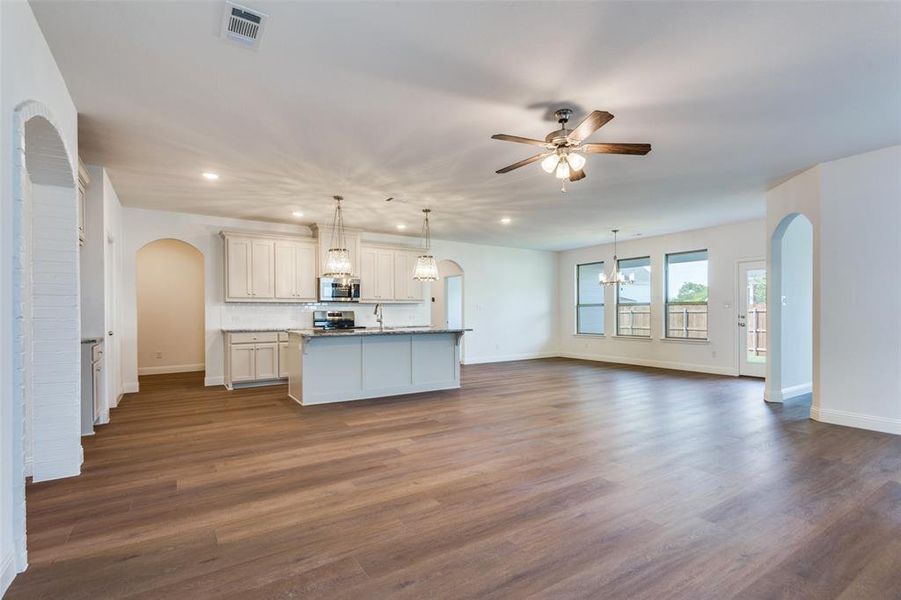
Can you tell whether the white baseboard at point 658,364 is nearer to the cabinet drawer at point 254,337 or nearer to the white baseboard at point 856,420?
the white baseboard at point 856,420

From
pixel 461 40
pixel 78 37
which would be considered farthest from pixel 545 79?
pixel 78 37

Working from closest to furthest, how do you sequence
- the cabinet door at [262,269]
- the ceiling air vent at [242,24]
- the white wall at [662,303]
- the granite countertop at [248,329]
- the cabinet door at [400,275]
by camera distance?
the ceiling air vent at [242,24] < the granite countertop at [248,329] < the cabinet door at [262,269] < the white wall at [662,303] < the cabinet door at [400,275]

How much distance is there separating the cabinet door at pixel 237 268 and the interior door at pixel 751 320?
826 centimetres

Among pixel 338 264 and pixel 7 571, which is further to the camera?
pixel 338 264

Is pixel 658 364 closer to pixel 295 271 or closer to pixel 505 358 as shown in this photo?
pixel 505 358

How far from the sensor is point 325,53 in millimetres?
2535

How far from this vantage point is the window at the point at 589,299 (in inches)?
399

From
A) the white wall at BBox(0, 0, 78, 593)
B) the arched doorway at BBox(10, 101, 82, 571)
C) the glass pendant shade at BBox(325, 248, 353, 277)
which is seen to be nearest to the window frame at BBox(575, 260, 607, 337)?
the glass pendant shade at BBox(325, 248, 353, 277)

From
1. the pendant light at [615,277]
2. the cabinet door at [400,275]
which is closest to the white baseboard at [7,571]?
the cabinet door at [400,275]

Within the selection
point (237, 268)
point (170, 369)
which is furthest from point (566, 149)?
point (170, 369)

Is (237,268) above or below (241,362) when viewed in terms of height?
above

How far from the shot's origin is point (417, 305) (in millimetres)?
8719

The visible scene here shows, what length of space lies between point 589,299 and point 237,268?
7.63m

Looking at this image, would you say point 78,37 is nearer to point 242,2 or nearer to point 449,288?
point 242,2
